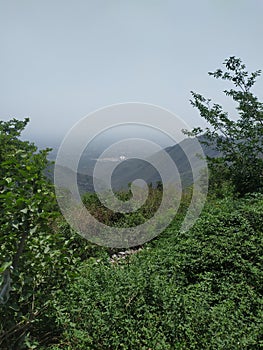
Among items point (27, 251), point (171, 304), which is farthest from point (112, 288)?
point (27, 251)

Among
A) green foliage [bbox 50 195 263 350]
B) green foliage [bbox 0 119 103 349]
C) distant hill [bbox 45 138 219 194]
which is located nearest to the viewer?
green foliage [bbox 0 119 103 349]

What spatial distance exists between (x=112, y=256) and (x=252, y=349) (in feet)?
8.74

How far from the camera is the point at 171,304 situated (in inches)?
106

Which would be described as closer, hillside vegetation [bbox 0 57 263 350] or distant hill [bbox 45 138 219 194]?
hillside vegetation [bbox 0 57 263 350]

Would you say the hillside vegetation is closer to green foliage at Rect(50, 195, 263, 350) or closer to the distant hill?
green foliage at Rect(50, 195, 263, 350)

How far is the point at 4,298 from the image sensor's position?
2078mm

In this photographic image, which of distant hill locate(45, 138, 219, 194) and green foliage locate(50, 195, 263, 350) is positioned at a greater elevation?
distant hill locate(45, 138, 219, 194)

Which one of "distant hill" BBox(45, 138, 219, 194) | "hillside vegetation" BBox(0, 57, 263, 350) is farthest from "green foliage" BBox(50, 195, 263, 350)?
"distant hill" BBox(45, 138, 219, 194)

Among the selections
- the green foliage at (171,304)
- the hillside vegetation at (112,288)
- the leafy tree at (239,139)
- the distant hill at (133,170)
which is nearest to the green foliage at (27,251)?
the hillside vegetation at (112,288)

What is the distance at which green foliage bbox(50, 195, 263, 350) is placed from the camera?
8.02 feet

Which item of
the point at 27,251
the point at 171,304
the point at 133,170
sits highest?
the point at 133,170

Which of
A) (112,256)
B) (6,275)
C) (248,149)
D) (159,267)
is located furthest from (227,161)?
(6,275)

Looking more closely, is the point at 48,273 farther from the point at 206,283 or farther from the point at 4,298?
the point at 206,283

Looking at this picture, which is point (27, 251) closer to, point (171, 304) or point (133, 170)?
→ point (171, 304)
